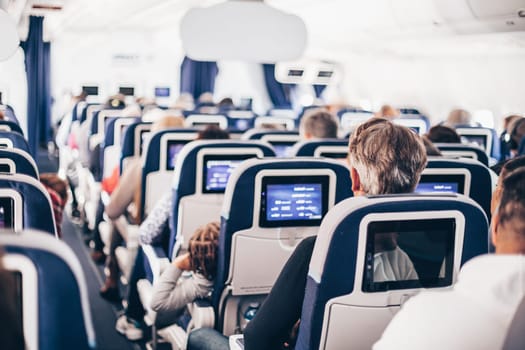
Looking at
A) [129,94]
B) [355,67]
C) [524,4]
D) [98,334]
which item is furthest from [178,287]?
[129,94]

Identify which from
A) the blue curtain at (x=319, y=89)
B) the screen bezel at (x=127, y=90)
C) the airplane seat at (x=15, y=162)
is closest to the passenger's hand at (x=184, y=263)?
the airplane seat at (x=15, y=162)

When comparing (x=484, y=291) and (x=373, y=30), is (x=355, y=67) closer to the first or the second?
(x=373, y=30)

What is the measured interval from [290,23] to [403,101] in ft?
35.6

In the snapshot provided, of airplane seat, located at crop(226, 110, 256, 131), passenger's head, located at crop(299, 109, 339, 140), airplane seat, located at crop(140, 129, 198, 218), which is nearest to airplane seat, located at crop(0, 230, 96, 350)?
airplane seat, located at crop(140, 129, 198, 218)

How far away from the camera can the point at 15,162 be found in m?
2.98

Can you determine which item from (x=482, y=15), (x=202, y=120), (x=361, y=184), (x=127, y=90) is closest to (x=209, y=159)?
(x=361, y=184)

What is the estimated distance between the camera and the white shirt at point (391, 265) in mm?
2232

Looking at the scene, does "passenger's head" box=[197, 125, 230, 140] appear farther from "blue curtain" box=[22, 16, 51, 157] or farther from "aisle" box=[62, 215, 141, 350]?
"blue curtain" box=[22, 16, 51, 157]

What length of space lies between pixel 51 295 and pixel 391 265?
3.74ft

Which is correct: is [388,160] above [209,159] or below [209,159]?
above

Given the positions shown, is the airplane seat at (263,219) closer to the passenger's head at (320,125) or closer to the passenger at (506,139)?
the passenger's head at (320,125)

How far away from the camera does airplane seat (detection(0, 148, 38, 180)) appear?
9.70ft

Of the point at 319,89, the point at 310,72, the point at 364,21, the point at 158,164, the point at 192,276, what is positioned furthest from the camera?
the point at 319,89

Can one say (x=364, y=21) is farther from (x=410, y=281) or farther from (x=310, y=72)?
(x=310, y=72)
